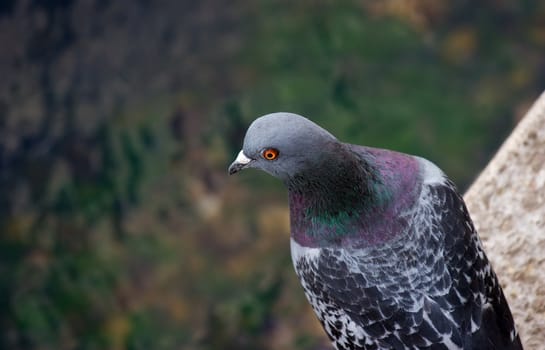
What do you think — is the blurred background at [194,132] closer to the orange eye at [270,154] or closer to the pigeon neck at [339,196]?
the pigeon neck at [339,196]

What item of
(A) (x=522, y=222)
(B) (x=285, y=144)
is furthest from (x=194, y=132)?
(B) (x=285, y=144)

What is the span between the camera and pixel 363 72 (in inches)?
342

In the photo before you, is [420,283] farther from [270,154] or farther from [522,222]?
[522,222]

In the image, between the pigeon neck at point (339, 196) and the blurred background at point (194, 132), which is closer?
the pigeon neck at point (339, 196)

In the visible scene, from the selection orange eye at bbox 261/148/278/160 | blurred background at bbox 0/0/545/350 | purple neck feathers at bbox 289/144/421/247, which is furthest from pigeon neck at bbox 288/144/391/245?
blurred background at bbox 0/0/545/350

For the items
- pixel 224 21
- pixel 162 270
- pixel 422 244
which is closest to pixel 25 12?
pixel 224 21

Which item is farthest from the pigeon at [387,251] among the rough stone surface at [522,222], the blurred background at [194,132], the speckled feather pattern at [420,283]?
the blurred background at [194,132]

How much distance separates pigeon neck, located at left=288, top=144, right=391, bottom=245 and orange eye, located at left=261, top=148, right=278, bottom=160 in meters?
0.19

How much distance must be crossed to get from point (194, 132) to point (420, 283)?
5271 mm

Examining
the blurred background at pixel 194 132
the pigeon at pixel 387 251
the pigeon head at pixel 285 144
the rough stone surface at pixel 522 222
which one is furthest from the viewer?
the blurred background at pixel 194 132

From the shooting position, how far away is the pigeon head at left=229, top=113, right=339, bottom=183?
131 inches

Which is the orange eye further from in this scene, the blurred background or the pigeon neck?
the blurred background

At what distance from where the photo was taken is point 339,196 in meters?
3.54

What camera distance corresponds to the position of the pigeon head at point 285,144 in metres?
3.34
